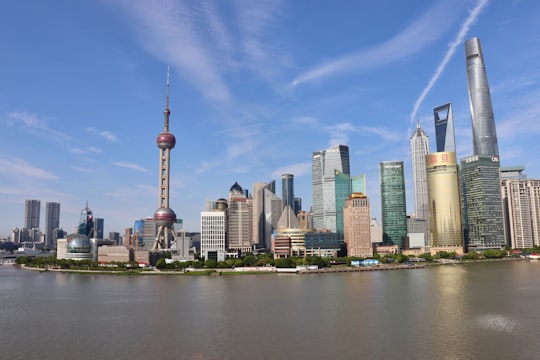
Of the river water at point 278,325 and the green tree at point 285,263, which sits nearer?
the river water at point 278,325

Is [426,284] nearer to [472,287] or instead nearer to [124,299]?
[472,287]

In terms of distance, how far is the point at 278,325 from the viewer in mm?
58000

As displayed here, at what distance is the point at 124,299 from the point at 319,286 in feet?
152

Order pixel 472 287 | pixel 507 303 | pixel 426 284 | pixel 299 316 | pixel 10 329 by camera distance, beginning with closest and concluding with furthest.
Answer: pixel 10 329 → pixel 299 316 → pixel 507 303 → pixel 472 287 → pixel 426 284

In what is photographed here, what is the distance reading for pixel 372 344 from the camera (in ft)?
158

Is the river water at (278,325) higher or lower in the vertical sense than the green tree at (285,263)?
lower

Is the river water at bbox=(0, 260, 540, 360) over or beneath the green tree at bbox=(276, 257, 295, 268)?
beneath

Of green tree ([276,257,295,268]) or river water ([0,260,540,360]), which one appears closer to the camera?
river water ([0,260,540,360])

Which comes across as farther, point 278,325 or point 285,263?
point 285,263

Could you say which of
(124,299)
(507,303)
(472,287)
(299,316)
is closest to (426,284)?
(472,287)

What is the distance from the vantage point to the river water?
4631cm

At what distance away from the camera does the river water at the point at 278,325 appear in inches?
1823

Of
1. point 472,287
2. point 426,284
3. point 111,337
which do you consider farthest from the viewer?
point 426,284

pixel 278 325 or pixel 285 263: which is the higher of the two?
pixel 285 263
